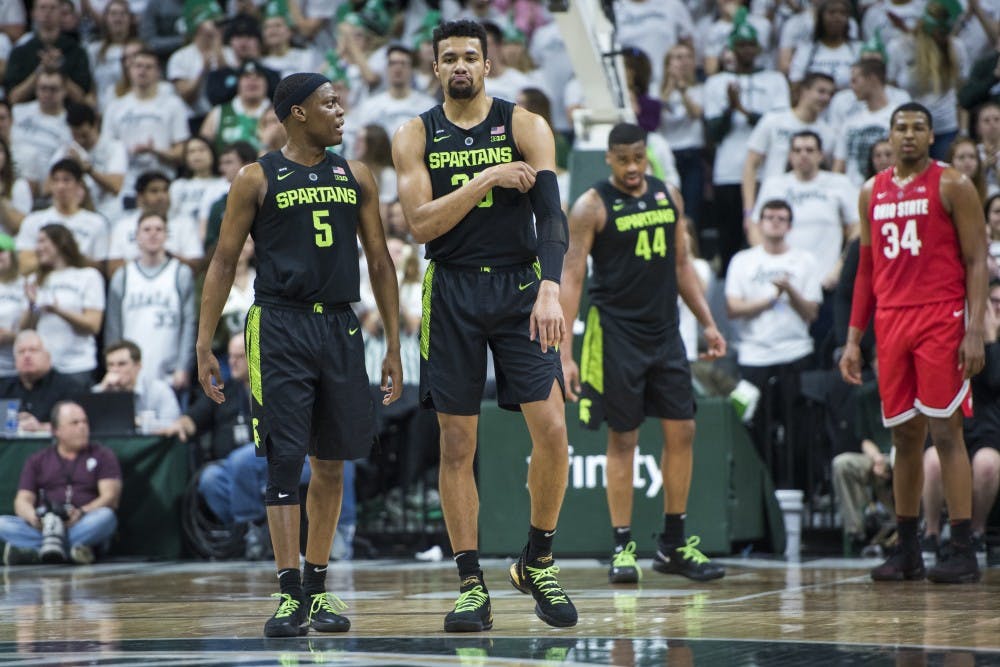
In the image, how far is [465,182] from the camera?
20.0 ft

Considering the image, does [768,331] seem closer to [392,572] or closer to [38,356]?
[392,572]

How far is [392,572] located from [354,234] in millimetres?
3801

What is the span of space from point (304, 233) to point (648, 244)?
109 inches

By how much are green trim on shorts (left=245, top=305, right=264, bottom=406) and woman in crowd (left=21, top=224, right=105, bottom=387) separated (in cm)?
644

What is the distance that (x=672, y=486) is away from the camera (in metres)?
8.40

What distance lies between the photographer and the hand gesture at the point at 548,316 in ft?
18.9

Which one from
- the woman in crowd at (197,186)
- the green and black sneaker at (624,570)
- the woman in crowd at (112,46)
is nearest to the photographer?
the green and black sneaker at (624,570)

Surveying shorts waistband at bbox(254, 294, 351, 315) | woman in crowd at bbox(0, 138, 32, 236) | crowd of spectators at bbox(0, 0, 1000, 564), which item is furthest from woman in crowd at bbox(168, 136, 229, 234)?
shorts waistband at bbox(254, 294, 351, 315)

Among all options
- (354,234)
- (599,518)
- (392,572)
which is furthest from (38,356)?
(354,234)

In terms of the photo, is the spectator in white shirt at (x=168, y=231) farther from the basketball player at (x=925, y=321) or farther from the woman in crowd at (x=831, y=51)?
the basketball player at (x=925, y=321)

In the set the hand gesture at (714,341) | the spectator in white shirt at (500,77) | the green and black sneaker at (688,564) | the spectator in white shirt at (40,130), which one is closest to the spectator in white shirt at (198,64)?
the spectator in white shirt at (40,130)

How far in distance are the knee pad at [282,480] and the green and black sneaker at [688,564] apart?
294 cm

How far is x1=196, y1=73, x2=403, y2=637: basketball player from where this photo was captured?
6039 mm

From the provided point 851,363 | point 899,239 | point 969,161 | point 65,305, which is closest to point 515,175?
point 899,239
